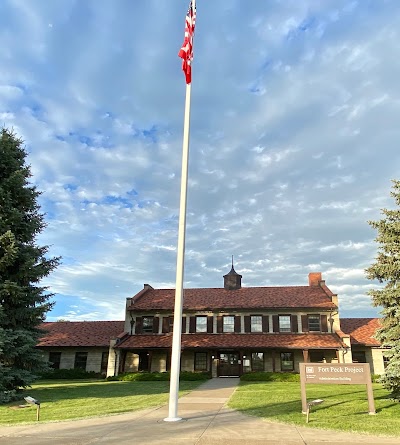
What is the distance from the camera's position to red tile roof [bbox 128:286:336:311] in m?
34.1

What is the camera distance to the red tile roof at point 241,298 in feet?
112

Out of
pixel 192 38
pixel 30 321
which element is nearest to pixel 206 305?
pixel 30 321

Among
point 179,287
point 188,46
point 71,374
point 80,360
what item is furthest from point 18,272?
point 80,360

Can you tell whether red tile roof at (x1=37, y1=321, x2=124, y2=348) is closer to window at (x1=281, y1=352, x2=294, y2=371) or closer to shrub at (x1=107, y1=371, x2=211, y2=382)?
shrub at (x1=107, y1=371, x2=211, y2=382)

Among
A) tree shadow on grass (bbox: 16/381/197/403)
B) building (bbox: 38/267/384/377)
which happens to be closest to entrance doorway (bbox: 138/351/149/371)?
building (bbox: 38/267/384/377)

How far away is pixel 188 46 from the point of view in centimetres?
1228

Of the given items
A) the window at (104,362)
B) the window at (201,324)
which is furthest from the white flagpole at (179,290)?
the window at (104,362)

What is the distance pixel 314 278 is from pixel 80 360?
23166mm

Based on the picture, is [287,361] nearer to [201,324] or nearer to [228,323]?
[228,323]

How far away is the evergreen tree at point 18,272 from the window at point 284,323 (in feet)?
69.1

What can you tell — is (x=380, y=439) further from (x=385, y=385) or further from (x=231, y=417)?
(x=385, y=385)

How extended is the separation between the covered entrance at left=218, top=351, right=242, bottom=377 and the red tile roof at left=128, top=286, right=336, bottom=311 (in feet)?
12.7

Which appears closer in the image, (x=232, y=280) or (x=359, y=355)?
(x=359, y=355)

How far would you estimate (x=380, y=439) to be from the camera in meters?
8.26
